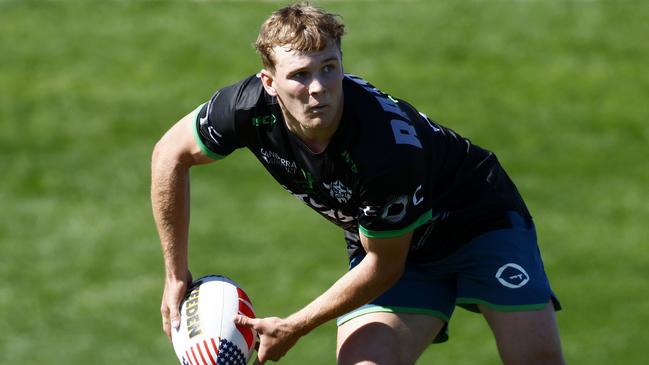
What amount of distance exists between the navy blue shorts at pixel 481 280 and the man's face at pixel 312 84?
54.1 inches

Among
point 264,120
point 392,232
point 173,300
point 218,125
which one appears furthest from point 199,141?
point 392,232

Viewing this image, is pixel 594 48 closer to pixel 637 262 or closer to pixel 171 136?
pixel 637 262

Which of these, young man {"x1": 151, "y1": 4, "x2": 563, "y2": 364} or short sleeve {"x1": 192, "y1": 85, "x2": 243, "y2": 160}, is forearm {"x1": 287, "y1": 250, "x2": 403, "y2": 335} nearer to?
young man {"x1": 151, "y1": 4, "x2": 563, "y2": 364}

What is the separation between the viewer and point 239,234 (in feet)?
49.8

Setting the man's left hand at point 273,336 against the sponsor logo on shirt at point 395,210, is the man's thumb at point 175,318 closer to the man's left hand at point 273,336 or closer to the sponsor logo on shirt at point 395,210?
the man's left hand at point 273,336

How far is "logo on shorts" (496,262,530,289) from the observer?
25.8 ft

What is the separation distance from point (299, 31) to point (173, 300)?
1869 mm

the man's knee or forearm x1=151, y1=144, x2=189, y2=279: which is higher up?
forearm x1=151, y1=144, x2=189, y2=279

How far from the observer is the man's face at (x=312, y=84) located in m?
6.96

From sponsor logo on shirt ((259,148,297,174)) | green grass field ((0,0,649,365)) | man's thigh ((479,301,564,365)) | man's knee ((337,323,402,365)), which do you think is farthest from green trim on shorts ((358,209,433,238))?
green grass field ((0,0,649,365))

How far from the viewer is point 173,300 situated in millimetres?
7945

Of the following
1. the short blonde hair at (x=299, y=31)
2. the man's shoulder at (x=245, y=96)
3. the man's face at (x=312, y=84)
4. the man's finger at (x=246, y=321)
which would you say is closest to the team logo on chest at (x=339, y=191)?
the man's face at (x=312, y=84)

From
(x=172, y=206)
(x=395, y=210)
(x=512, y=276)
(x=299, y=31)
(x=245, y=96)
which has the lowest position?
(x=512, y=276)

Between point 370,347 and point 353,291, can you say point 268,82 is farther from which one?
point 370,347
